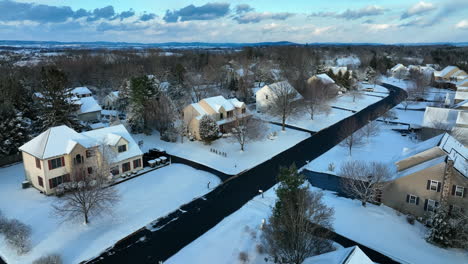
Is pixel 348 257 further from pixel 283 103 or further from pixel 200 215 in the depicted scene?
pixel 283 103

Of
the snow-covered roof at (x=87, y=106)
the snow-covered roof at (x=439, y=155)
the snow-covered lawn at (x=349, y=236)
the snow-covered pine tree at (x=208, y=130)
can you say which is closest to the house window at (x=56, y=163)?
the snow-covered lawn at (x=349, y=236)

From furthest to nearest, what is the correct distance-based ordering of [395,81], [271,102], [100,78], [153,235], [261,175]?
[395,81] → [100,78] → [271,102] → [261,175] → [153,235]

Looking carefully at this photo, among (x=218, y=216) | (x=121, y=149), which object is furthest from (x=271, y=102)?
(x=218, y=216)

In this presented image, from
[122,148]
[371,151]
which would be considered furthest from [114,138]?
[371,151]

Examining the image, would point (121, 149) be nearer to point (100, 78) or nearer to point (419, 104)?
point (100, 78)

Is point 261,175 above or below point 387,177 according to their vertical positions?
below

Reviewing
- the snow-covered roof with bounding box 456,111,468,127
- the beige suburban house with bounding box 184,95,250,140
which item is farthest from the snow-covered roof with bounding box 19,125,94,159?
the snow-covered roof with bounding box 456,111,468,127

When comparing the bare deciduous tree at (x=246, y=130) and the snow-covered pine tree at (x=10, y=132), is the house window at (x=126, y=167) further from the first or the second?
the bare deciduous tree at (x=246, y=130)
